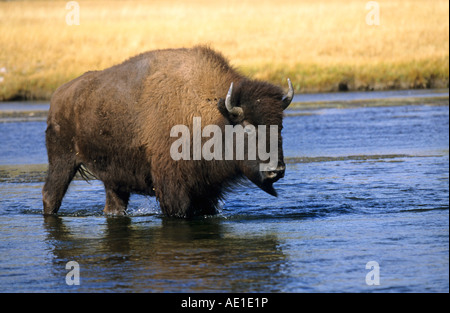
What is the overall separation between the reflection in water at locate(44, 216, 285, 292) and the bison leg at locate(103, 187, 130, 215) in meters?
0.40

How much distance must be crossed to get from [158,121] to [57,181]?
1.88m

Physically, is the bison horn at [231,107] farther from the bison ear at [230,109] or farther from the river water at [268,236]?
the river water at [268,236]

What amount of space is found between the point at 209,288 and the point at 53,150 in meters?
4.52

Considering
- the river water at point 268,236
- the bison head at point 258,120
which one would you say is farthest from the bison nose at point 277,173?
the river water at point 268,236

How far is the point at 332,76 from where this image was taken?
30344mm

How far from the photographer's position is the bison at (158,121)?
28.8 ft

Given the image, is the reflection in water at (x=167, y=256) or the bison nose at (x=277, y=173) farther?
the bison nose at (x=277, y=173)

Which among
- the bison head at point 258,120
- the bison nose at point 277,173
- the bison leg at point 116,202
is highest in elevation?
the bison head at point 258,120

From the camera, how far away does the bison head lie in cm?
848

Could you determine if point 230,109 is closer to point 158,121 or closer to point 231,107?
point 231,107

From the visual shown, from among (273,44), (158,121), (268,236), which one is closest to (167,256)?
(268,236)

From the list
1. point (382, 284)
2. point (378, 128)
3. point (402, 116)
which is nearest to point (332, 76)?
point (402, 116)

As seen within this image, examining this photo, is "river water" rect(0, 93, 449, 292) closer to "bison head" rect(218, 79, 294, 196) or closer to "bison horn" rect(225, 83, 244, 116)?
"bison head" rect(218, 79, 294, 196)

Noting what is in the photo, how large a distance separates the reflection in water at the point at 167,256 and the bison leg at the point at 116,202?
397 mm
